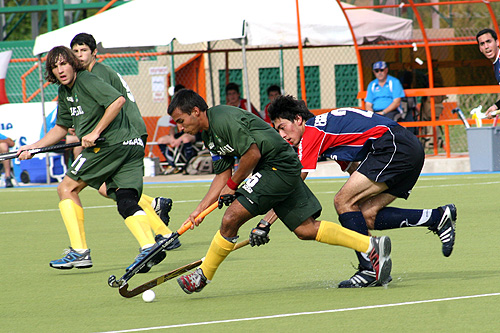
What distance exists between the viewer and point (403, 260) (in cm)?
727

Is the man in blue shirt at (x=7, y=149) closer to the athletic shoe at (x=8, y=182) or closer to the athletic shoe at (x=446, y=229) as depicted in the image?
the athletic shoe at (x=8, y=182)

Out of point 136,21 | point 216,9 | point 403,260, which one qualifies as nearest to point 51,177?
point 136,21

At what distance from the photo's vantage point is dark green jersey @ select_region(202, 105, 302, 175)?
5.77 metres

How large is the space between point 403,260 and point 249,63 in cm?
1999

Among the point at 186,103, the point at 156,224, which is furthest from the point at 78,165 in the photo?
the point at 186,103

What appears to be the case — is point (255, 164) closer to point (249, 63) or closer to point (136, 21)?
point (136, 21)

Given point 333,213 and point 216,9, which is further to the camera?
point 216,9

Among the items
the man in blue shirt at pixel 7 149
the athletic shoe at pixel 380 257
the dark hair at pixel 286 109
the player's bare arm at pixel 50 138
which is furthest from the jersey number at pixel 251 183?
the man in blue shirt at pixel 7 149

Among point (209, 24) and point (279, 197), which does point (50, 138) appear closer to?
point (279, 197)

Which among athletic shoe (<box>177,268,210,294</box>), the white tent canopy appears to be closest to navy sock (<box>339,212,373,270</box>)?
athletic shoe (<box>177,268,210,294</box>)

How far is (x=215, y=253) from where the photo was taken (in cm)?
592

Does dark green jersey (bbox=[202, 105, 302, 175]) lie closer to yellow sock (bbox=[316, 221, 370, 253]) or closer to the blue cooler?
yellow sock (bbox=[316, 221, 370, 253])

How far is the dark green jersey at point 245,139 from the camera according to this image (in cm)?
577

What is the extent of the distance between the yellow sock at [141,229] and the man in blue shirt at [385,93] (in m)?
10.3
